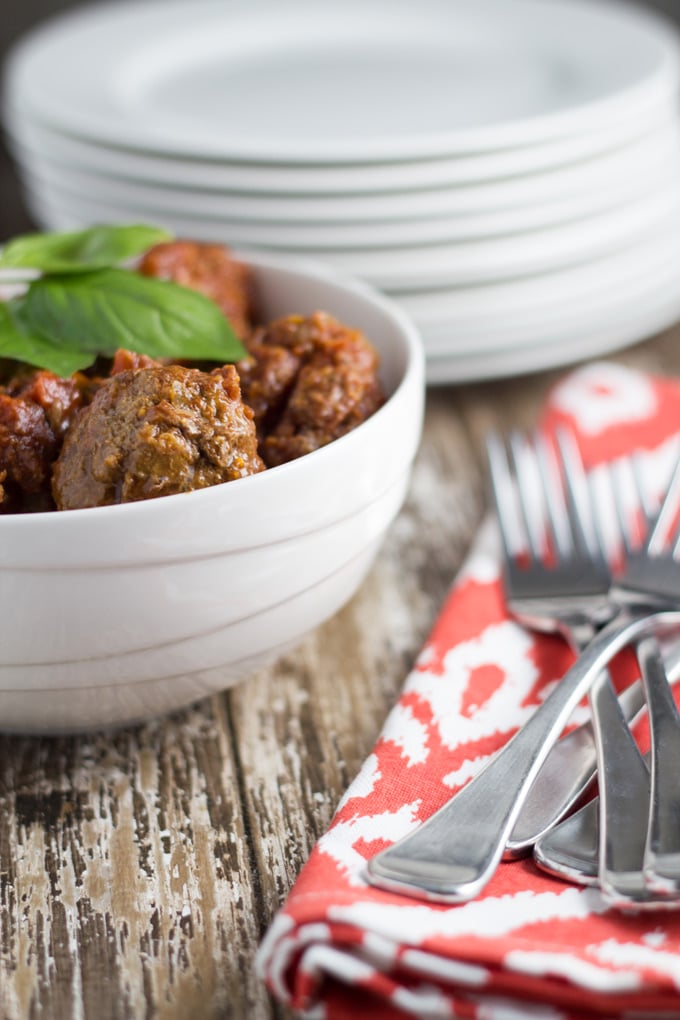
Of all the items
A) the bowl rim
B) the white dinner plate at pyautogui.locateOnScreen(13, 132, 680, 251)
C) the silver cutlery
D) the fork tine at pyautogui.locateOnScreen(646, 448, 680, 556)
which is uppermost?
the bowl rim

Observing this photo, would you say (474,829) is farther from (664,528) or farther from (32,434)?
(664,528)

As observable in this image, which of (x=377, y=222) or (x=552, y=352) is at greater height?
(x=377, y=222)

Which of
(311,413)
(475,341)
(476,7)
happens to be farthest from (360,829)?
(476,7)

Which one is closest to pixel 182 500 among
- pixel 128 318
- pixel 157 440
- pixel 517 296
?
pixel 157 440

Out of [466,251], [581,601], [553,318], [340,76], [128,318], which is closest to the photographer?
[128,318]

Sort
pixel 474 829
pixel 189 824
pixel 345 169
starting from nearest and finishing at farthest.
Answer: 1. pixel 474 829
2. pixel 189 824
3. pixel 345 169

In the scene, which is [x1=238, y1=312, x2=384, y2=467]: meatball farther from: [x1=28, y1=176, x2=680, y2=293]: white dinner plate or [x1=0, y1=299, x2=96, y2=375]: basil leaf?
[x1=28, y1=176, x2=680, y2=293]: white dinner plate

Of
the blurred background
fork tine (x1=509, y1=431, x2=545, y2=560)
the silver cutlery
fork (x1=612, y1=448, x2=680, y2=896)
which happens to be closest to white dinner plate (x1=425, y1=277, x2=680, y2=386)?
fork tine (x1=509, y1=431, x2=545, y2=560)
